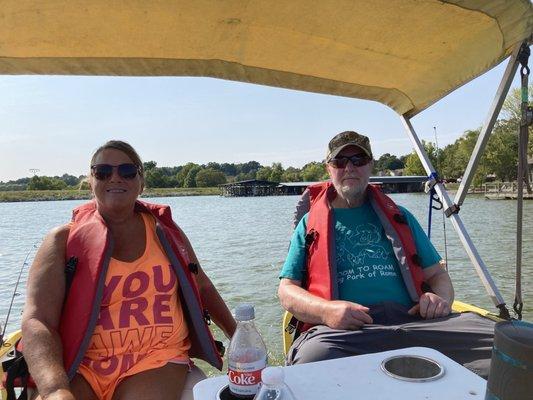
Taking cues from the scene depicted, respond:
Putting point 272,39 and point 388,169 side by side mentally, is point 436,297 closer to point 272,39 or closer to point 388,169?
point 272,39

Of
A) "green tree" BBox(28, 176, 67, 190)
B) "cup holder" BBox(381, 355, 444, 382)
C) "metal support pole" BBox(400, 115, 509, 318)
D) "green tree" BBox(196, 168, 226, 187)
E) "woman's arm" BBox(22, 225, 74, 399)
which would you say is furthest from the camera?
"green tree" BBox(196, 168, 226, 187)

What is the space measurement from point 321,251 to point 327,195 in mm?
442

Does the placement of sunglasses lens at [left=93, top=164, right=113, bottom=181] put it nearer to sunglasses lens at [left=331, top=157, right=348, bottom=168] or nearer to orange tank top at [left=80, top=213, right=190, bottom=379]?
orange tank top at [left=80, top=213, right=190, bottom=379]

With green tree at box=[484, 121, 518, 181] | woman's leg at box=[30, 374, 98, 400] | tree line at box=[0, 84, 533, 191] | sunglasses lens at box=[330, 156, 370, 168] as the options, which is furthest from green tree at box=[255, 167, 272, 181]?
woman's leg at box=[30, 374, 98, 400]

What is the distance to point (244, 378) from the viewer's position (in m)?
1.21

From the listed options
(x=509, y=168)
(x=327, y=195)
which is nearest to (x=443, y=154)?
(x=509, y=168)

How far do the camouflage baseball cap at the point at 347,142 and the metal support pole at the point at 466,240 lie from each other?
657 mm

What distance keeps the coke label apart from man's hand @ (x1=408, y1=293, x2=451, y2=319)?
4.20 feet

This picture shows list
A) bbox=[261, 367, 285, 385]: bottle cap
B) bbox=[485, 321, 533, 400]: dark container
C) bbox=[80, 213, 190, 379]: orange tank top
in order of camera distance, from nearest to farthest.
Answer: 1. bbox=[485, 321, 533, 400]: dark container
2. bbox=[261, 367, 285, 385]: bottle cap
3. bbox=[80, 213, 190, 379]: orange tank top

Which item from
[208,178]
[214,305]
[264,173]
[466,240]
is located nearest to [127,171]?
[214,305]

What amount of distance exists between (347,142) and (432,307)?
104 centimetres

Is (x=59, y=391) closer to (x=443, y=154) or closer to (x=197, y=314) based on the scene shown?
(x=197, y=314)

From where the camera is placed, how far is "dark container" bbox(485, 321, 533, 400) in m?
0.77

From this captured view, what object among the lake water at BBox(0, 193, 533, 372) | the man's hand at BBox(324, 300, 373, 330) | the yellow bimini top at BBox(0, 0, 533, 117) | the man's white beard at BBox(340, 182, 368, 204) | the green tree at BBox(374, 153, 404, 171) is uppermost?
the green tree at BBox(374, 153, 404, 171)
